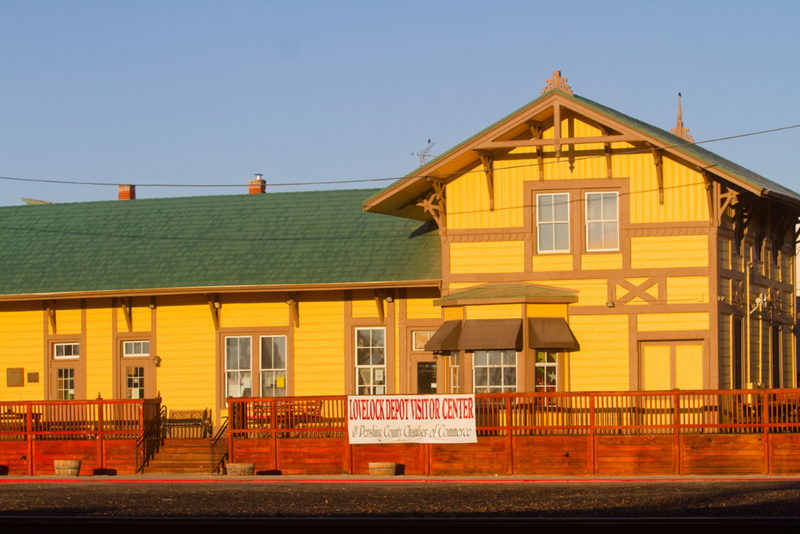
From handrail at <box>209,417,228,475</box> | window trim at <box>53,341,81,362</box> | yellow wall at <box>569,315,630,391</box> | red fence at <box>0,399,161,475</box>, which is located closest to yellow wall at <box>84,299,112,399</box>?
window trim at <box>53,341,81,362</box>

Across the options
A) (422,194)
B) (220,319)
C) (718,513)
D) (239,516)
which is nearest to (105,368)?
(220,319)

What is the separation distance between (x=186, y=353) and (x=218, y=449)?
3379 millimetres

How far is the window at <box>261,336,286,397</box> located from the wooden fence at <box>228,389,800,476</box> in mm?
3892

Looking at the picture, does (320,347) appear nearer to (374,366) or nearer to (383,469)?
(374,366)

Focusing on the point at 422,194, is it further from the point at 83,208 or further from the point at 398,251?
the point at 83,208

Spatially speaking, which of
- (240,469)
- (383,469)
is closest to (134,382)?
(240,469)

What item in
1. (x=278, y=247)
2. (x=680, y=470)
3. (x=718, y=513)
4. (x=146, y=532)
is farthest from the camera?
(x=278, y=247)

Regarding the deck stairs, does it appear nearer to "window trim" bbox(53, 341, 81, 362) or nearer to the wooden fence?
the wooden fence

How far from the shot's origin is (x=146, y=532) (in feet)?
44.2

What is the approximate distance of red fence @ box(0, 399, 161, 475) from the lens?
24328 mm

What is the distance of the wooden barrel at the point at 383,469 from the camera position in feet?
72.0

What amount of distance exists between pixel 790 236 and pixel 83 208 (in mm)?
19994

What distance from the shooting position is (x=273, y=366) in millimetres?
27344

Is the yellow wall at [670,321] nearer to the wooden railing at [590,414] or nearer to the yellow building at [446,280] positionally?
the yellow building at [446,280]
